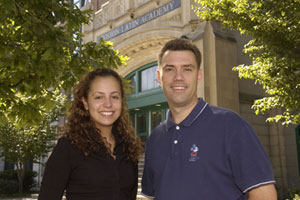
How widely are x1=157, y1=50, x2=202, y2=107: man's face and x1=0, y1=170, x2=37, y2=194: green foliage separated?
17536mm

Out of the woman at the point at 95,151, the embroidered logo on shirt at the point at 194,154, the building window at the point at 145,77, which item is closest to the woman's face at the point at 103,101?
the woman at the point at 95,151

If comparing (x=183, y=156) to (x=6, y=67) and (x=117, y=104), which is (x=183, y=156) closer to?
(x=117, y=104)

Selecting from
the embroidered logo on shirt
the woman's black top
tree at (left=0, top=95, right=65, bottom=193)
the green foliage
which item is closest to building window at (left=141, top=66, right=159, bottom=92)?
tree at (left=0, top=95, right=65, bottom=193)

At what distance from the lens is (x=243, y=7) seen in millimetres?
7035

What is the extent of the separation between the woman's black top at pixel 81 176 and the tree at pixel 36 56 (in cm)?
→ 257

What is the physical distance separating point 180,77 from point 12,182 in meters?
17.9

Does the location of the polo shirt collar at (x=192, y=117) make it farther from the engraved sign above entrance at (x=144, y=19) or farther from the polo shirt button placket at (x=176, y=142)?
the engraved sign above entrance at (x=144, y=19)

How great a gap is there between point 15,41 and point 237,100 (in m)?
8.72

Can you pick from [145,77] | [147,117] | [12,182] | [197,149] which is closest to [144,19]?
[145,77]

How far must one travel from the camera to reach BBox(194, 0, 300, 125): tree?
6.97 metres

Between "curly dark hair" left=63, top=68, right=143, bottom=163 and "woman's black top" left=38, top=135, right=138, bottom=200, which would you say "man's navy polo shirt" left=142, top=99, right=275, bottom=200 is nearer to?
"woman's black top" left=38, top=135, right=138, bottom=200

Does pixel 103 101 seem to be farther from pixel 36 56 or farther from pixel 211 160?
pixel 36 56

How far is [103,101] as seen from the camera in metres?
2.88

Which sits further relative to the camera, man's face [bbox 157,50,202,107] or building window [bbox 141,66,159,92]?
building window [bbox 141,66,159,92]
